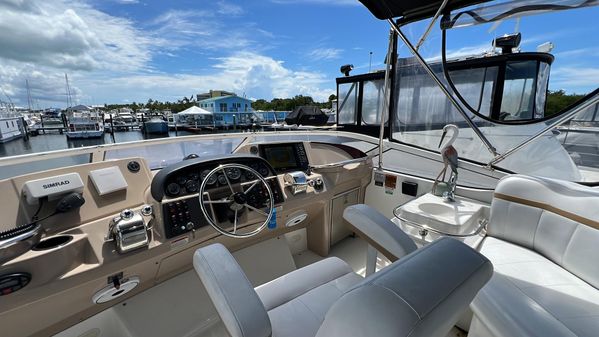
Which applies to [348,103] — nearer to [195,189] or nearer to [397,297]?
[195,189]

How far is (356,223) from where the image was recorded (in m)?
1.20

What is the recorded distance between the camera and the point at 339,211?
231 centimetres

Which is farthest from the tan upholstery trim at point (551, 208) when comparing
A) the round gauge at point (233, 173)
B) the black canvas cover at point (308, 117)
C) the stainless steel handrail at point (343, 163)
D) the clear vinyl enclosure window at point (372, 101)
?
the black canvas cover at point (308, 117)

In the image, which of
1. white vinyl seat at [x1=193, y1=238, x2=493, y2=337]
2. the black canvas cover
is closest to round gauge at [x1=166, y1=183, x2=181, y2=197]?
white vinyl seat at [x1=193, y1=238, x2=493, y2=337]

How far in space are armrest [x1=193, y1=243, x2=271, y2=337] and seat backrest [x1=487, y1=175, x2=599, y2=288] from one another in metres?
1.47

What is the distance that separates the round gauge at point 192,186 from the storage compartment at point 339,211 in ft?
3.76

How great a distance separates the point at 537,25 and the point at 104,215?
270cm

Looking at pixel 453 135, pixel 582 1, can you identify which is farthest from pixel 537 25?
pixel 453 135

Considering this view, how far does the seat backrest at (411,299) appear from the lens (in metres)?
0.39

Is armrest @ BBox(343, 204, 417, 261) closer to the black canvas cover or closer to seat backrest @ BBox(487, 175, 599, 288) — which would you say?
seat backrest @ BBox(487, 175, 599, 288)

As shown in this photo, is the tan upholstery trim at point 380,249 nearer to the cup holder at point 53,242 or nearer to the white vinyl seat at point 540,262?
the white vinyl seat at point 540,262

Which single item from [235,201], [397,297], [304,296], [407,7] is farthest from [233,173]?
[407,7]

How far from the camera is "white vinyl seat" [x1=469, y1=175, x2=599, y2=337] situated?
0.91m

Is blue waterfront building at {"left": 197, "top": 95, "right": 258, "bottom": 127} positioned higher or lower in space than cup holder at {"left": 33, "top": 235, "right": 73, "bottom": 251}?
higher
